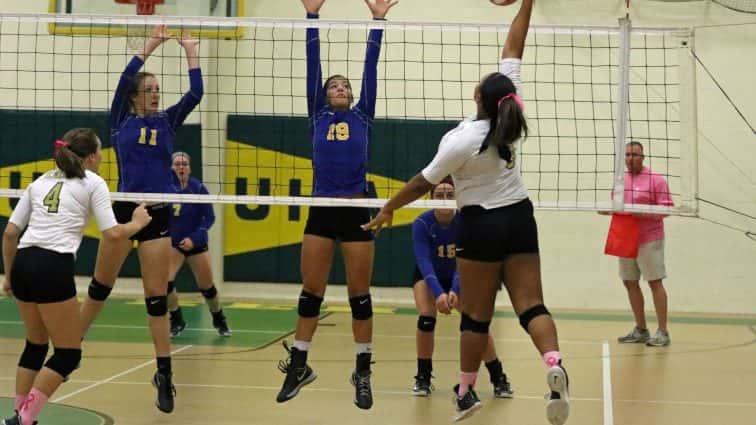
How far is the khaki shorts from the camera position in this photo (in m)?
11.4

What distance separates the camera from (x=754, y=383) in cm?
888

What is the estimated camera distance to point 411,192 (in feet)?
19.1

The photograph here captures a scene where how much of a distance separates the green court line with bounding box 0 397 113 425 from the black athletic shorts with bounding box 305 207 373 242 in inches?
67.4

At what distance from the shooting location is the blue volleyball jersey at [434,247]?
805cm

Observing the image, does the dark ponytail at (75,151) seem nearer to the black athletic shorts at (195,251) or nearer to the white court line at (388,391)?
the white court line at (388,391)

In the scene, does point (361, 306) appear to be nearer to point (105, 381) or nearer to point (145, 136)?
point (145, 136)

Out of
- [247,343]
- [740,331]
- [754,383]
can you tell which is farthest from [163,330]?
[740,331]

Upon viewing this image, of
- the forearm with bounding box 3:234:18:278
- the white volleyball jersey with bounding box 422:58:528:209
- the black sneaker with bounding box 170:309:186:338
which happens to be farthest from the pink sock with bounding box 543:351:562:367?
the black sneaker with bounding box 170:309:186:338

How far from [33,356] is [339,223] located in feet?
6.29

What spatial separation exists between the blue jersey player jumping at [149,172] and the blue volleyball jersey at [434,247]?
5.84ft

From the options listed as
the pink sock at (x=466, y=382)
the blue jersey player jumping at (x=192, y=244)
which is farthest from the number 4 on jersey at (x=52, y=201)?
the blue jersey player jumping at (x=192, y=244)

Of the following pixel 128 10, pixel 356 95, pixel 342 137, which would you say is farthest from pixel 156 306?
pixel 356 95

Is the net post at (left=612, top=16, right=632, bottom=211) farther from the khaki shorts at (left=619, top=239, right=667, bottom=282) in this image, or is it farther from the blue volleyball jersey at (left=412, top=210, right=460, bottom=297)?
the khaki shorts at (left=619, top=239, right=667, bottom=282)

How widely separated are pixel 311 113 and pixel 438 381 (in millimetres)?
2761
